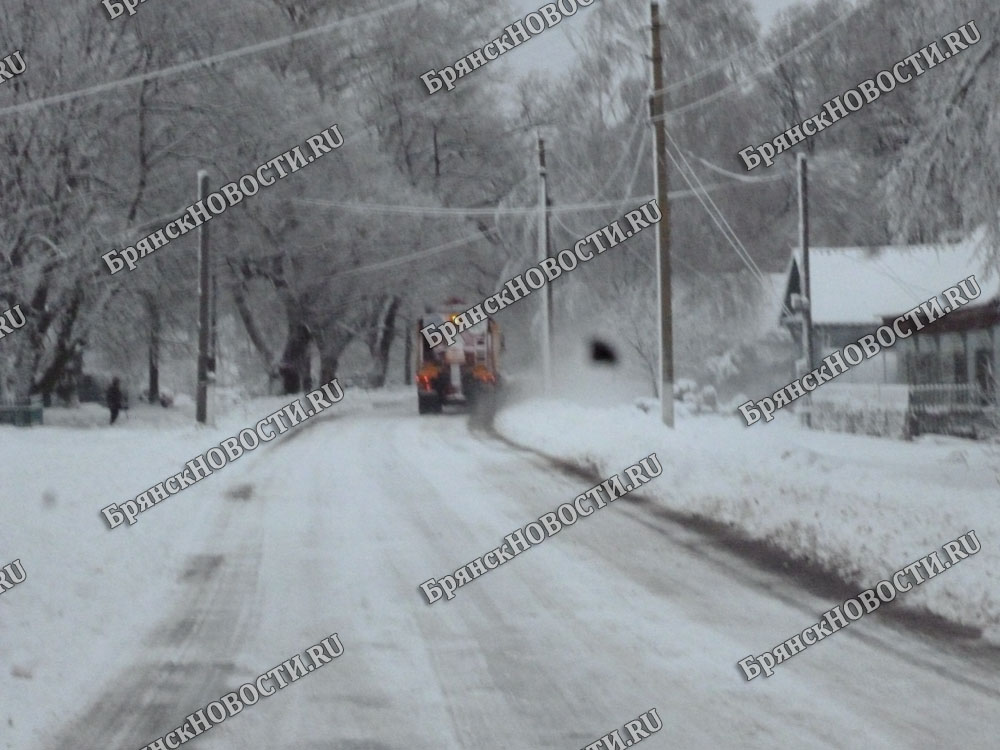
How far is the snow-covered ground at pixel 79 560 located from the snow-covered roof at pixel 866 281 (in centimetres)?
2396

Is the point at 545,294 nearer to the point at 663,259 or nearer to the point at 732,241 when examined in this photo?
the point at 732,241

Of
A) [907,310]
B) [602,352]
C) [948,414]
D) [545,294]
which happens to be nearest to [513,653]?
[948,414]

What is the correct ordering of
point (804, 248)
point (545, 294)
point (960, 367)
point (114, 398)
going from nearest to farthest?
point (804, 248)
point (114, 398)
point (960, 367)
point (545, 294)

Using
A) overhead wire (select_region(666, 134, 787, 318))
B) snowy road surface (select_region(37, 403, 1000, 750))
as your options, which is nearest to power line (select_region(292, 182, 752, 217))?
overhead wire (select_region(666, 134, 787, 318))

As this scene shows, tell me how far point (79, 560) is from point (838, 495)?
760cm

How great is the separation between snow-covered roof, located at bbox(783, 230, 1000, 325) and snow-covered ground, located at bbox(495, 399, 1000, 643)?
49.1 ft

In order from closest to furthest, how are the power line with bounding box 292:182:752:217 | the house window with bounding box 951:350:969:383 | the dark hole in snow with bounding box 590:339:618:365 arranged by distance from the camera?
1. the house window with bounding box 951:350:969:383
2. the power line with bounding box 292:182:752:217
3. the dark hole in snow with bounding box 590:339:618:365

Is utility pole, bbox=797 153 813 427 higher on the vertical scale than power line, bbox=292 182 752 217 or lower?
lower

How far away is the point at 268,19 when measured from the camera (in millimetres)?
39438

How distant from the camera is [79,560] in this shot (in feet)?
32.2

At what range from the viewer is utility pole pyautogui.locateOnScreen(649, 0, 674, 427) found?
21219 millimetres

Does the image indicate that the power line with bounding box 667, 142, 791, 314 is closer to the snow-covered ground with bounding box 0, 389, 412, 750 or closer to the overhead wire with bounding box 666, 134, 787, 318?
the overhead wire with bounding box 666, 134, 787, 318

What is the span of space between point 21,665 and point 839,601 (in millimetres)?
5720

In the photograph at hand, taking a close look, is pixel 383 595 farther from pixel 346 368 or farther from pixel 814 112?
pixel 346 368
